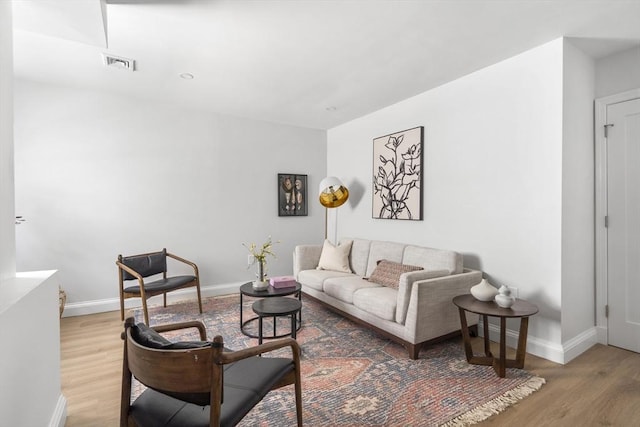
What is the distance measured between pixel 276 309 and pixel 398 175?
2291 millimetres

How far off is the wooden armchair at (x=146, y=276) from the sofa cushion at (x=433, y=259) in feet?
8.30

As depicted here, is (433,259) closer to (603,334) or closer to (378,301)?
(378,301)

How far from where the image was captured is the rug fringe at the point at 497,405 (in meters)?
1.86

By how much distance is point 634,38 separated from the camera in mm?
2518

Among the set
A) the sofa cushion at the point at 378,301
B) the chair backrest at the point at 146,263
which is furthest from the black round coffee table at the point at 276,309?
the chair backrest at the point at 146,263

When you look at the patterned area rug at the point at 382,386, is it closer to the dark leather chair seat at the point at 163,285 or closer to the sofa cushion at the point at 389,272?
the sofa cushion at the point at 389,272

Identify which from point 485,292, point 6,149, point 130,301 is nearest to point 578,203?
point 485,292

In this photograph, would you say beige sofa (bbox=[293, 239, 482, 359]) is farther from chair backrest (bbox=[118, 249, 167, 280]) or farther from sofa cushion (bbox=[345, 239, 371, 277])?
chair backrest (bbox=[118, 249, 167, 280])

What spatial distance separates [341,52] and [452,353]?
2.79 meters

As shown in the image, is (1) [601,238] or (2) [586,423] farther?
(1) [601,238]

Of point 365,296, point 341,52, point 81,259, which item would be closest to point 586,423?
point 365,296

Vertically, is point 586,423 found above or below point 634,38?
below

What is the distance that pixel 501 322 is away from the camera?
2307 millimetres

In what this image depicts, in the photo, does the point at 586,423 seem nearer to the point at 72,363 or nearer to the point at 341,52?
the point at 341,52
